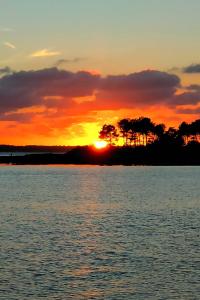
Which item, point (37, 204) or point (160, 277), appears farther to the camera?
point (37, 204)

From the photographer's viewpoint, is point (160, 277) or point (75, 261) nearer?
point (160, 277)

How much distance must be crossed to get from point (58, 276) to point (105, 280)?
3.90m

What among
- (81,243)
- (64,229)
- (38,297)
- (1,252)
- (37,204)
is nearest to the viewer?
(38,297)

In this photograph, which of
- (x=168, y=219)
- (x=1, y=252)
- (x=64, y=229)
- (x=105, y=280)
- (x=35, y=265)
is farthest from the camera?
(x=168, y=219)

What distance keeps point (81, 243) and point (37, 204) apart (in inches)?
2022

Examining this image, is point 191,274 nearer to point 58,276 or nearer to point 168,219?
point 58,276

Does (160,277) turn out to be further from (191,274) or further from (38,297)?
(38,297)

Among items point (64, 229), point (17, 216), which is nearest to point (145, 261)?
point (64, 229)

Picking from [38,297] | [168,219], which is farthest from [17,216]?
[38,297]

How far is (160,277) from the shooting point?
4391 cm

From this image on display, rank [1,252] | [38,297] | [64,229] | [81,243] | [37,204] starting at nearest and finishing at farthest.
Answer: [38,297] → [1,252] → [81,243] → [64,229] → [37,204]

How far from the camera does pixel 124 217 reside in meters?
85.8

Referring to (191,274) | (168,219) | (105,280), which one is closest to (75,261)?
(105,280)

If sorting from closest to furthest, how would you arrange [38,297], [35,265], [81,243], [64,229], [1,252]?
[38,297] → [35,265] → [1,252] → [81,243] → [64,229]
